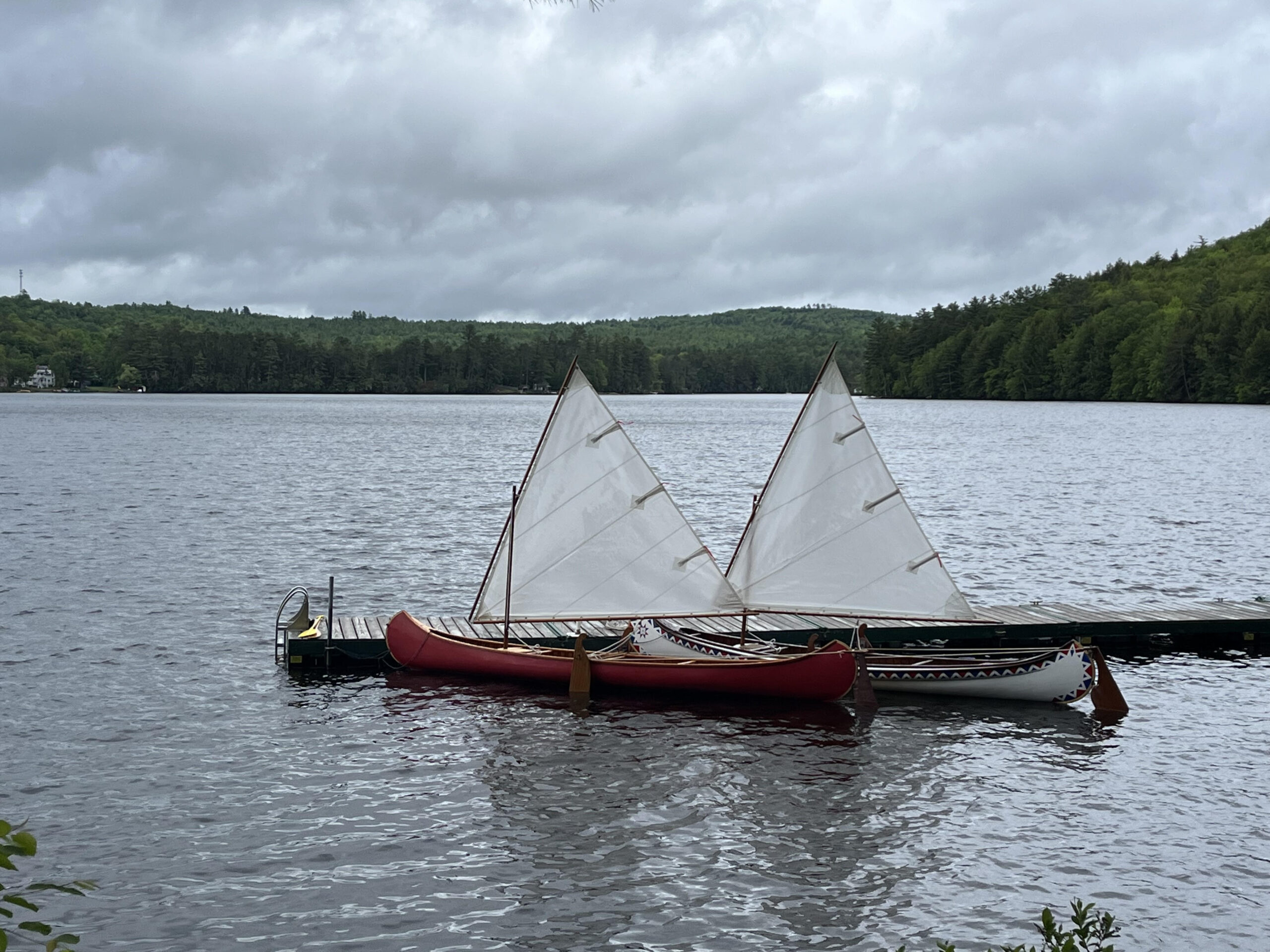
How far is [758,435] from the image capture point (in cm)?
13662

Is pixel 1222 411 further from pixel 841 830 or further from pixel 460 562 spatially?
pixel 841 830

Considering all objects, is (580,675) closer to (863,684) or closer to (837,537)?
(863,684)

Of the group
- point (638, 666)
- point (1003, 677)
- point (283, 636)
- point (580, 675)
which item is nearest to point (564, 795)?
point (580, 675)

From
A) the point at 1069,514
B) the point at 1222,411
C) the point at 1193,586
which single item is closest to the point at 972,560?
the point at 1193,586

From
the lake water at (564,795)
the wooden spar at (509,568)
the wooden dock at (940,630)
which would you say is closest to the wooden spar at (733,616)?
the wooden spar at (509,568)

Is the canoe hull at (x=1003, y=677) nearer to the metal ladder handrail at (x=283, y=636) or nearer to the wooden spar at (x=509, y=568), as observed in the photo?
the wooden spar at (x=509, y=568)

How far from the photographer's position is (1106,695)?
75.2 ft

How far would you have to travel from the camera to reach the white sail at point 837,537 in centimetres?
2430

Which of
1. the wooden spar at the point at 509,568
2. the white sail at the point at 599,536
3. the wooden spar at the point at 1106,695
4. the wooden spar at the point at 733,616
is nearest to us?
the wooden spar at the point at 1106,695

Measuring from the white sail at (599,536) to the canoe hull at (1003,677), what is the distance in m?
3.84

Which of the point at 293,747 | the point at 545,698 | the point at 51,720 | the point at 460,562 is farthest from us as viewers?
the point at 460,562

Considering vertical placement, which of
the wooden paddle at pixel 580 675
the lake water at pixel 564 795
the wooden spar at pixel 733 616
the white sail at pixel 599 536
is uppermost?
the white sail at pixel 599 536

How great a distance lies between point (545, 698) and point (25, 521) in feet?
125

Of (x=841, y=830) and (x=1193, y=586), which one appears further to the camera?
(x=1193, y=586)
